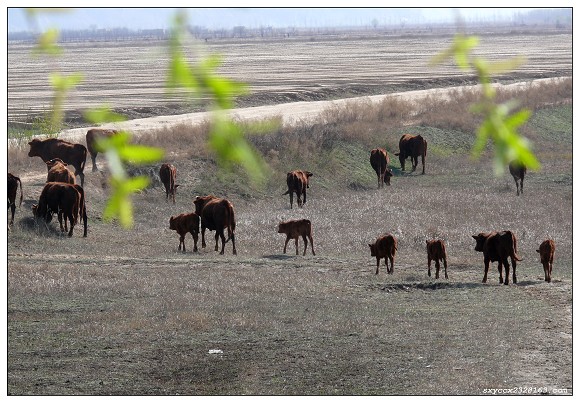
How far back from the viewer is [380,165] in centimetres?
3034

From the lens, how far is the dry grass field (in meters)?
11.1

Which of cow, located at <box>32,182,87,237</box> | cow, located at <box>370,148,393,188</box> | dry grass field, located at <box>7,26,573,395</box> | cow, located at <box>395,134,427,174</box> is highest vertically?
cow, located at <box>395,134,427,174</box>

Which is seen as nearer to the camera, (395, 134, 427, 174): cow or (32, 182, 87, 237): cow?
(32, 182, 87, 237): cow

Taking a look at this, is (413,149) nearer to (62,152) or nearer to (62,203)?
(62,152)

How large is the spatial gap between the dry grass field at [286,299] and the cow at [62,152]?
0.62 metres

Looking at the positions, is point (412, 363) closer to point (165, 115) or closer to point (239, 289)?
point (239, 289)

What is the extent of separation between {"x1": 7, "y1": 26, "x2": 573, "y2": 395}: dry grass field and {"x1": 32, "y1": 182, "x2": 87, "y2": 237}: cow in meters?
0.28

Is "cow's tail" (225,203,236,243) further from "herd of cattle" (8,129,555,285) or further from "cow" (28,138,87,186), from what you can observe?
"cow" (28,138,87,186)

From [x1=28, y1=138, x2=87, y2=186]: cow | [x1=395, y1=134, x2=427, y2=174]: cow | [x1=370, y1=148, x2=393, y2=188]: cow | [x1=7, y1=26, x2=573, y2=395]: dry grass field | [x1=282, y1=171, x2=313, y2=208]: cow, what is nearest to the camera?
[x1=7, y1=26, x2=573, y2=395]: dry grass field

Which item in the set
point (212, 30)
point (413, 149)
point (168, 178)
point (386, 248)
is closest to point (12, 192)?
point (168, 178)

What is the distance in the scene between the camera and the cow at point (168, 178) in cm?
2522

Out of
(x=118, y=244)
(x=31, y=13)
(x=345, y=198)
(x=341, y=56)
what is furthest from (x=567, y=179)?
(x=341, y=56)

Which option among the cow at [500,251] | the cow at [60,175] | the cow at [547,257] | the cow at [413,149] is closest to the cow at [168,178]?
the cow at [60,175]

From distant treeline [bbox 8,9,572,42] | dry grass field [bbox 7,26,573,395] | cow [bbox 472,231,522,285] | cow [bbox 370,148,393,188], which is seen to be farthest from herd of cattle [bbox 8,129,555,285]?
distant treeline [bbox 8,9,572,42]
